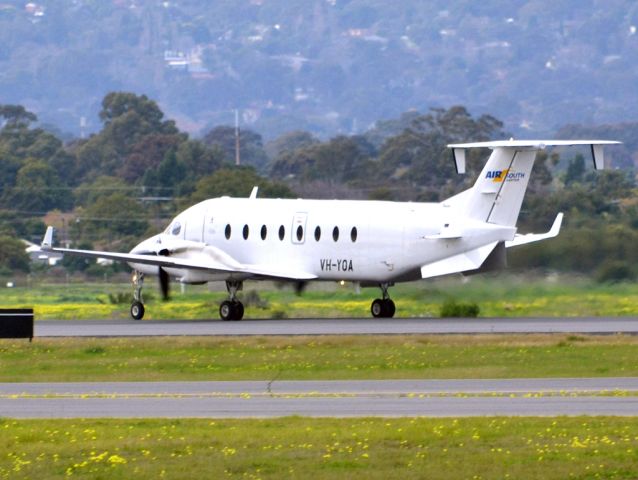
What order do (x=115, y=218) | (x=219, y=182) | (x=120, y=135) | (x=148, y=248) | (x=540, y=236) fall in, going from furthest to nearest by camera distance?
(x=120, y=135), (x=115, y=218), (x=219, y=182), (x=148, y=248), (x=540, y=236)

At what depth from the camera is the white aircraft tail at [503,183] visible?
44.7m

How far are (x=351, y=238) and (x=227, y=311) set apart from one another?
409cm

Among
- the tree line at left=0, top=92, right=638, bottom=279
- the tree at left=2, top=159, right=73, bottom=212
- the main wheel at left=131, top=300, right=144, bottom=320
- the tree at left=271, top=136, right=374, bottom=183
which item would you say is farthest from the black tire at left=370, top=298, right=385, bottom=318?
the tree at left=271, top=136, right=374, bottom=183

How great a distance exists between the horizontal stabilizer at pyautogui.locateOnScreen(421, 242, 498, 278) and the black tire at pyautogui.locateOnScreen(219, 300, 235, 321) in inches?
231

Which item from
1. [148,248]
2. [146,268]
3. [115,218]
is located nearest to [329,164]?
[115,218]

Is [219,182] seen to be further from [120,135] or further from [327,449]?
[120,135]

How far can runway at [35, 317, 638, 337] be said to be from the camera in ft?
132

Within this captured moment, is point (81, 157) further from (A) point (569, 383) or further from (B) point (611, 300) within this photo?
(A) point (569, 383)

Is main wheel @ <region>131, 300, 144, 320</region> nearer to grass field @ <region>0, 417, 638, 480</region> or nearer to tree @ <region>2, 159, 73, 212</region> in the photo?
grass field @ <region>0, 417, 638, 480</region>

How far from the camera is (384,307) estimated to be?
47156 mm

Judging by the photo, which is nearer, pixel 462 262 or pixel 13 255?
pixel 462 262

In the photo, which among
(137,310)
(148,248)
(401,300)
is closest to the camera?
(137,310)

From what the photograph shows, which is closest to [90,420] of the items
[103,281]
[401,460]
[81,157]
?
[401,460]

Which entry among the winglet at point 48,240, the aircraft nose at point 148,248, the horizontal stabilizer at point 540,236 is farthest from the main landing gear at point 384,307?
the winglet at point 48,240
